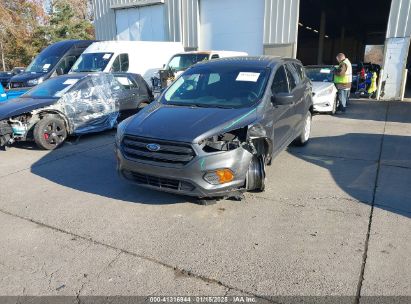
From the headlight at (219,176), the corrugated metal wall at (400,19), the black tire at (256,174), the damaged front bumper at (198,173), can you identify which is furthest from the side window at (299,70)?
the corrugated metal wall at (400,19)

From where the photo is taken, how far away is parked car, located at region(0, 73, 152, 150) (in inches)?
254

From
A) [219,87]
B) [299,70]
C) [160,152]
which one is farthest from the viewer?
[299,70]

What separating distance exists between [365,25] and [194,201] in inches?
1401

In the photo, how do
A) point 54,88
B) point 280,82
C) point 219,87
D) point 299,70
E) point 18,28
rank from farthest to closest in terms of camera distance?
point 18,28, point 54,88, point 299,70, point 280,82, point 219,87

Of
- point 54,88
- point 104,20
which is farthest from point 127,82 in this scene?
point 104,20

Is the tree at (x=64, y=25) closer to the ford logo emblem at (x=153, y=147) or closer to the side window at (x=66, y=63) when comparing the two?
the side window at (x=66, y=63)

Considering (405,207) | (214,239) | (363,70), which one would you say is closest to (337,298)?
(214,239)

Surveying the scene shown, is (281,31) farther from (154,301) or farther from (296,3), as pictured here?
(154,301)

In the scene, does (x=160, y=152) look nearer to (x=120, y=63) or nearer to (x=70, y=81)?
(x=70, y=81)

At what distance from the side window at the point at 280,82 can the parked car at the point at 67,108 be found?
14.6 feet

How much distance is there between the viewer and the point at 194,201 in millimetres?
4180

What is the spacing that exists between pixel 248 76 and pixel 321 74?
7.34 m

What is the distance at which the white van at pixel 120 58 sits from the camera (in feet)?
37.6

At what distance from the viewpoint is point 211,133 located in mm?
3648
